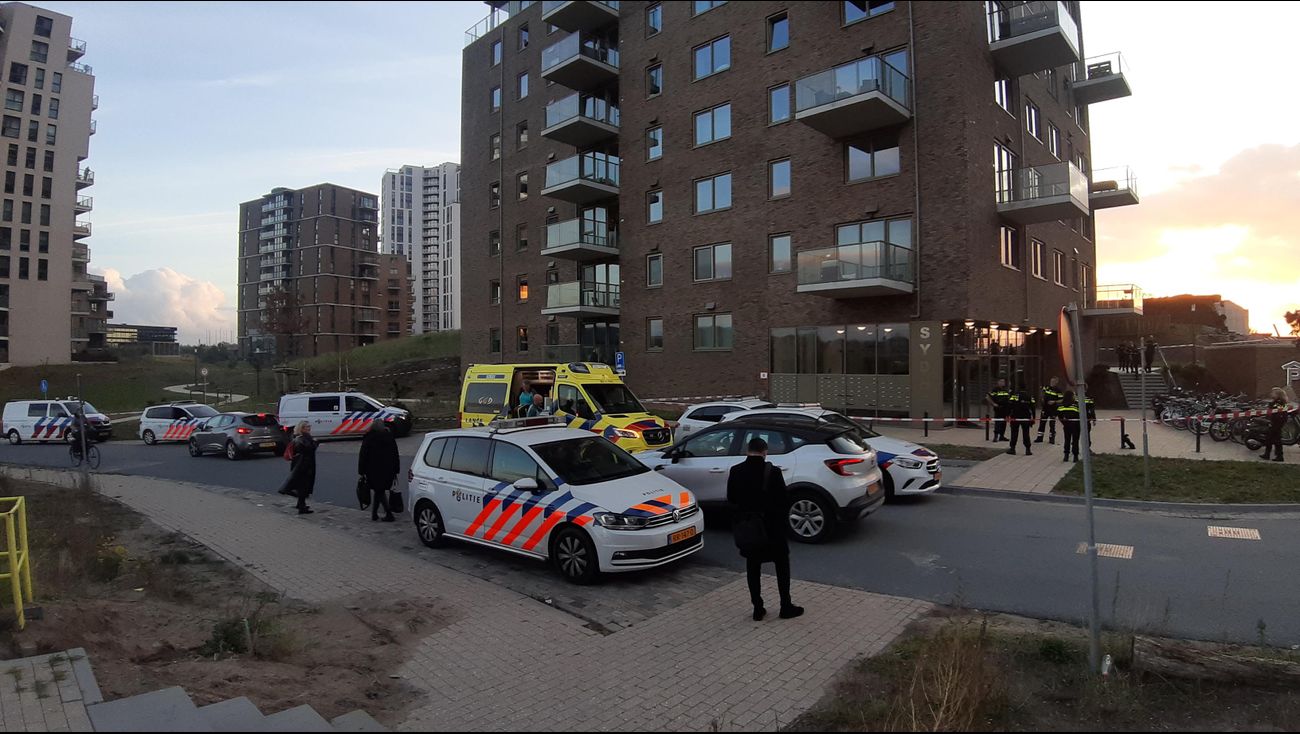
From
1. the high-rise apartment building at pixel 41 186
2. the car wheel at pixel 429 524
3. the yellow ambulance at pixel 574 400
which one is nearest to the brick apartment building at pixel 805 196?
the yellow ambulance at pixel 574 400

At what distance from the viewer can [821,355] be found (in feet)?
79.4

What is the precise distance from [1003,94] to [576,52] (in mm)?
17873

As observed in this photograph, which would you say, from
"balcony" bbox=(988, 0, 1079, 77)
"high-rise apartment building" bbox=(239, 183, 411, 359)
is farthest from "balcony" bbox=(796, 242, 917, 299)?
"high-rise apartment building" bbox=(239, 183, 411, 359)

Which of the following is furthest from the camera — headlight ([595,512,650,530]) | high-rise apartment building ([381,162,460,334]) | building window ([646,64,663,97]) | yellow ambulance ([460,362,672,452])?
high-rise apartment building ([381,162,460,334])

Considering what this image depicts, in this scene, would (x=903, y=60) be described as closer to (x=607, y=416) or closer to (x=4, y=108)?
(x=607, y=416)

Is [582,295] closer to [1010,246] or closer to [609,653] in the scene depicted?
[1010,246]

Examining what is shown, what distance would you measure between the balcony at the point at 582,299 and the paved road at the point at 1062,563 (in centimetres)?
2184

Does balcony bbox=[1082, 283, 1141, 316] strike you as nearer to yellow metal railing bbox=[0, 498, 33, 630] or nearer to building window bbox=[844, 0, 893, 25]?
building window bbox=[844, 0, 893, 25]

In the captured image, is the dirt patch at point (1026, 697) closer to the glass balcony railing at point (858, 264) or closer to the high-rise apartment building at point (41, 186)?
the glass balcony railing at point (858, 264)

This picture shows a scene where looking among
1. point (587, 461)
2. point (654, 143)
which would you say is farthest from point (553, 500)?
point (654, 143)

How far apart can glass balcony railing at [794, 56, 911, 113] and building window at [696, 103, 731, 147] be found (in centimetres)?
508

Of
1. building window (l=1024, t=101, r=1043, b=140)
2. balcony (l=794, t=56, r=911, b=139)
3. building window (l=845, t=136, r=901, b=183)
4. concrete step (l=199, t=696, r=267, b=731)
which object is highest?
building window (l=1024, t=101, r=1043, b=140)

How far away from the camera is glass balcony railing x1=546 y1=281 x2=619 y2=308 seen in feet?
104

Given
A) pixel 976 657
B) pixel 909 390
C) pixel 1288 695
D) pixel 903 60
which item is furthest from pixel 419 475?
pixel 903 60
